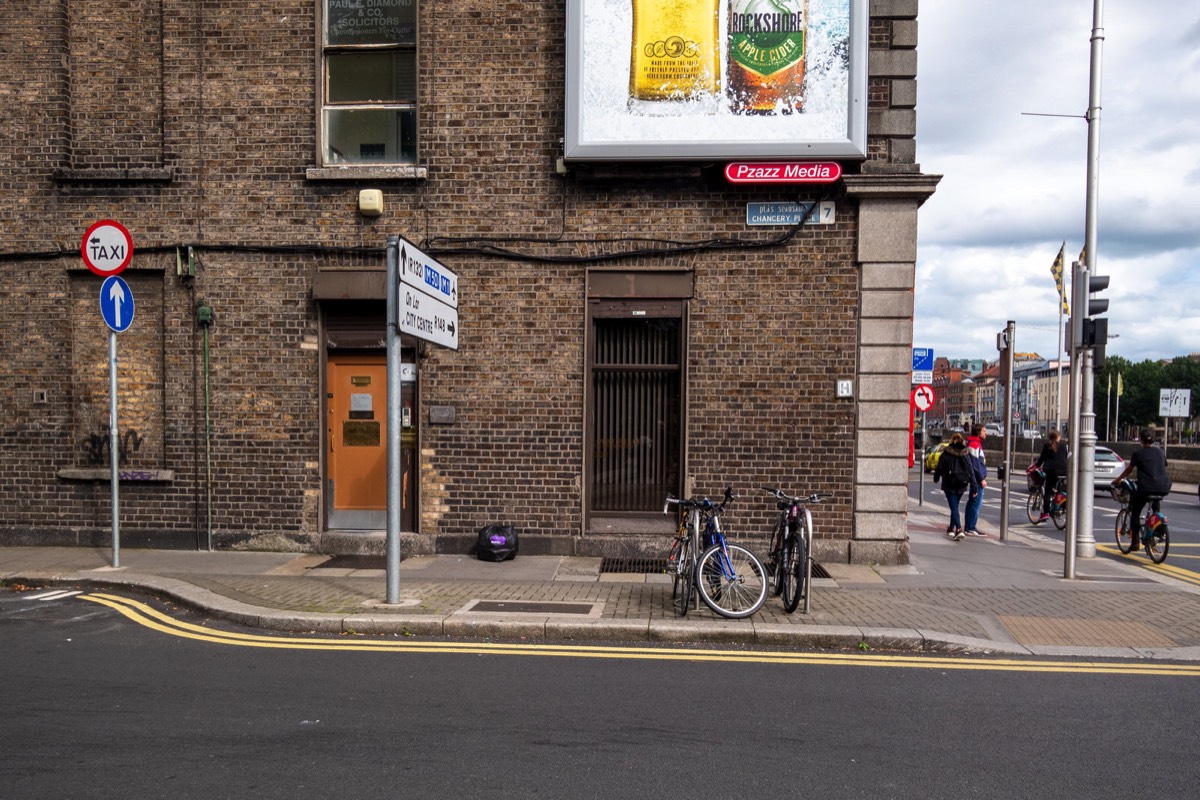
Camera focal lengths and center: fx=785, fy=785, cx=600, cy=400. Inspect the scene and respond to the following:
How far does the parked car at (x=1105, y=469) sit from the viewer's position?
23617mm

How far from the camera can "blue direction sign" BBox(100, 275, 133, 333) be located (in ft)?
27.2

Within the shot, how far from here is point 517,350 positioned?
9.68m

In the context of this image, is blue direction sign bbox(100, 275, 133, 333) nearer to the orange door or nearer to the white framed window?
the orange door

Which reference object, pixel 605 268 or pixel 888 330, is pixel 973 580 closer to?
pixel 888 330

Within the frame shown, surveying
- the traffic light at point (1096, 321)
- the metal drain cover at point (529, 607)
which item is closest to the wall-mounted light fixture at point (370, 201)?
the metal drain cover at point (529, 607)

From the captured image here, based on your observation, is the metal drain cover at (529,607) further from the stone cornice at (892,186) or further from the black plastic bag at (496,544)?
the stone cornice at (892,186)

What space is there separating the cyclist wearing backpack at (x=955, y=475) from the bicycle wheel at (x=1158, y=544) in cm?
242

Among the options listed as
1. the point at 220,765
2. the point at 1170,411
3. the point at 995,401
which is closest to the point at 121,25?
the point at 220,765

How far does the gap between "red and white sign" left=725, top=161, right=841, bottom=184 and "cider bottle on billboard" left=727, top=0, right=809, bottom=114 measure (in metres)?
0.65

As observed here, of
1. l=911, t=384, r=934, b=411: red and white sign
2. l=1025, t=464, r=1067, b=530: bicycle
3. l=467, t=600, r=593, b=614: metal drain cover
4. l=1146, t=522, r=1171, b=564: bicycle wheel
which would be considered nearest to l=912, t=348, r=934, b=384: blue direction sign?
l=911, t=384, r=934, b=411: red and white sign

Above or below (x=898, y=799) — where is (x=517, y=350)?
above

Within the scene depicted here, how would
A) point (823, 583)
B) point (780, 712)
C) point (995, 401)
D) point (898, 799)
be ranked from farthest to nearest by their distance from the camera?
point (995, 401) < point (823, 583) < point (780, 712) < point (898, 799)

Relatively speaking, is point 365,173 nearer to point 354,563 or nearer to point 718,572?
point 354,563

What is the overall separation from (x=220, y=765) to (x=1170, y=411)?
122 ft
